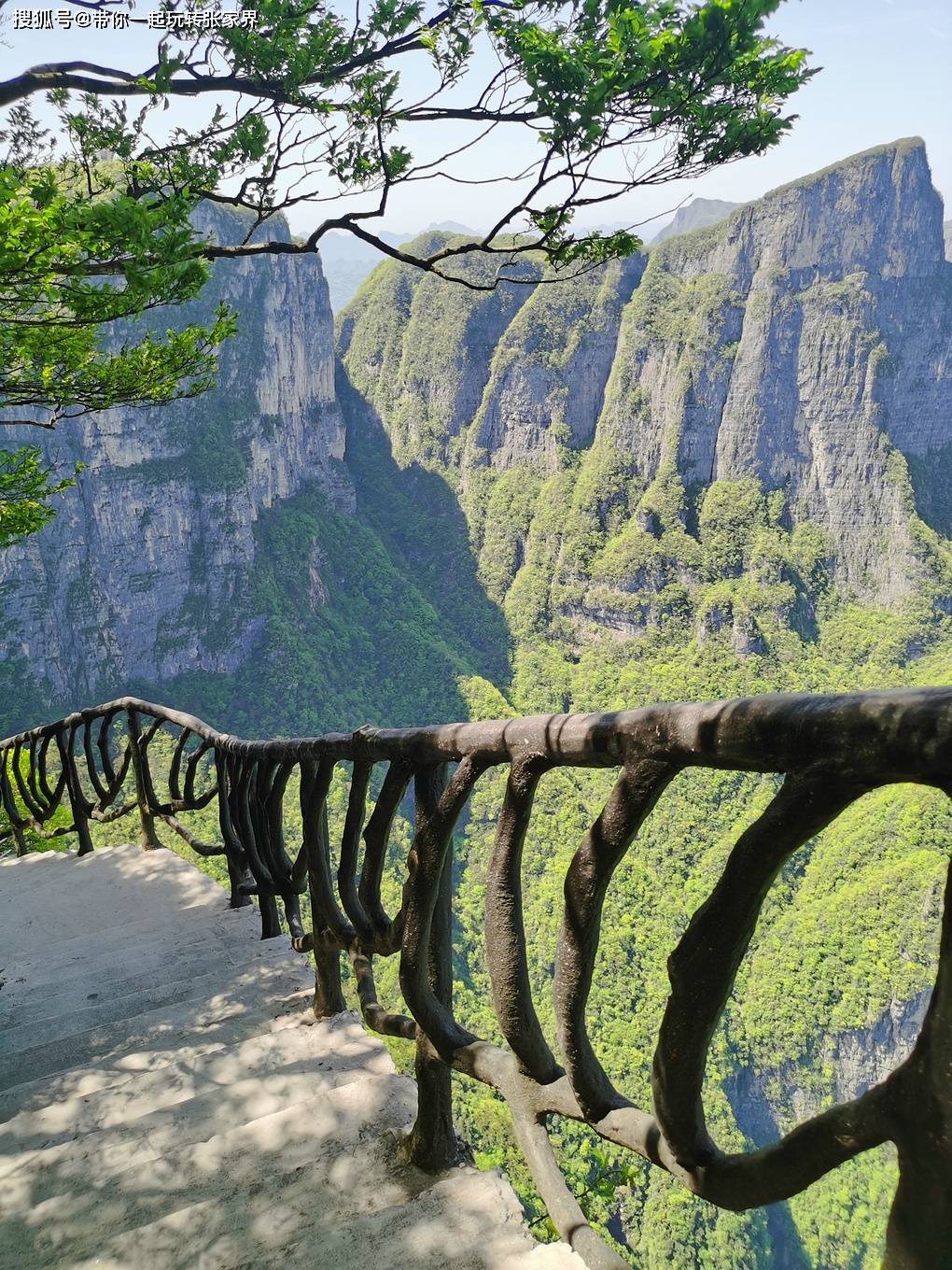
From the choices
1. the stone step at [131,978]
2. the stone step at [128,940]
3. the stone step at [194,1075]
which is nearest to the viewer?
the stone step at [194,1075]

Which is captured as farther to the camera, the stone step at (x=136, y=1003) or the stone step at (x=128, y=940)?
the stone step at (x=128, y=940)

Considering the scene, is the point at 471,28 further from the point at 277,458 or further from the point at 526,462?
the point at 526,462

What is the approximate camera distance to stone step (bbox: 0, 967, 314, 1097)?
227 centimetres

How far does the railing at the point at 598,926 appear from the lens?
0.62 metres

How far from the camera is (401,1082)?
177 cm

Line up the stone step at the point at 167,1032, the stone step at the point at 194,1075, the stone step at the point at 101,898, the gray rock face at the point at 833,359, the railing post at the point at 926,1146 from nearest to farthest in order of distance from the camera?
the railing post at the point at 926,1146, the stone step at the point at 194,1075, the stone step at the point at 167,1032, the stone step at the point at 101,898, the gray rock face at the point at 833,359

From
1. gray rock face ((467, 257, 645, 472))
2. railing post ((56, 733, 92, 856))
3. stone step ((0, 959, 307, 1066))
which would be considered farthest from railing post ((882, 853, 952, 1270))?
gray rock face ((467, 257, 645, 472))

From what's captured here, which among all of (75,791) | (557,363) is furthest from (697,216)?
(75,791)

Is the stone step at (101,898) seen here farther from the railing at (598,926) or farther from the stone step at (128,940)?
the railing at (598,926)

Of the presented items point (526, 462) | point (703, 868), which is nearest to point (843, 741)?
point (703, 868)

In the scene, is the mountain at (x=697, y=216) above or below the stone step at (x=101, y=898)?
above

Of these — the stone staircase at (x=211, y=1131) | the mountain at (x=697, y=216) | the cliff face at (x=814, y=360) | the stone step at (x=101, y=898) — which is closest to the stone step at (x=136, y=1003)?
the stone staircase at (x=211, y=1131)

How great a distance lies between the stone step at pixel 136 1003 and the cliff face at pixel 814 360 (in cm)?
5303

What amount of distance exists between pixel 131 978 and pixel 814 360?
5814cm
